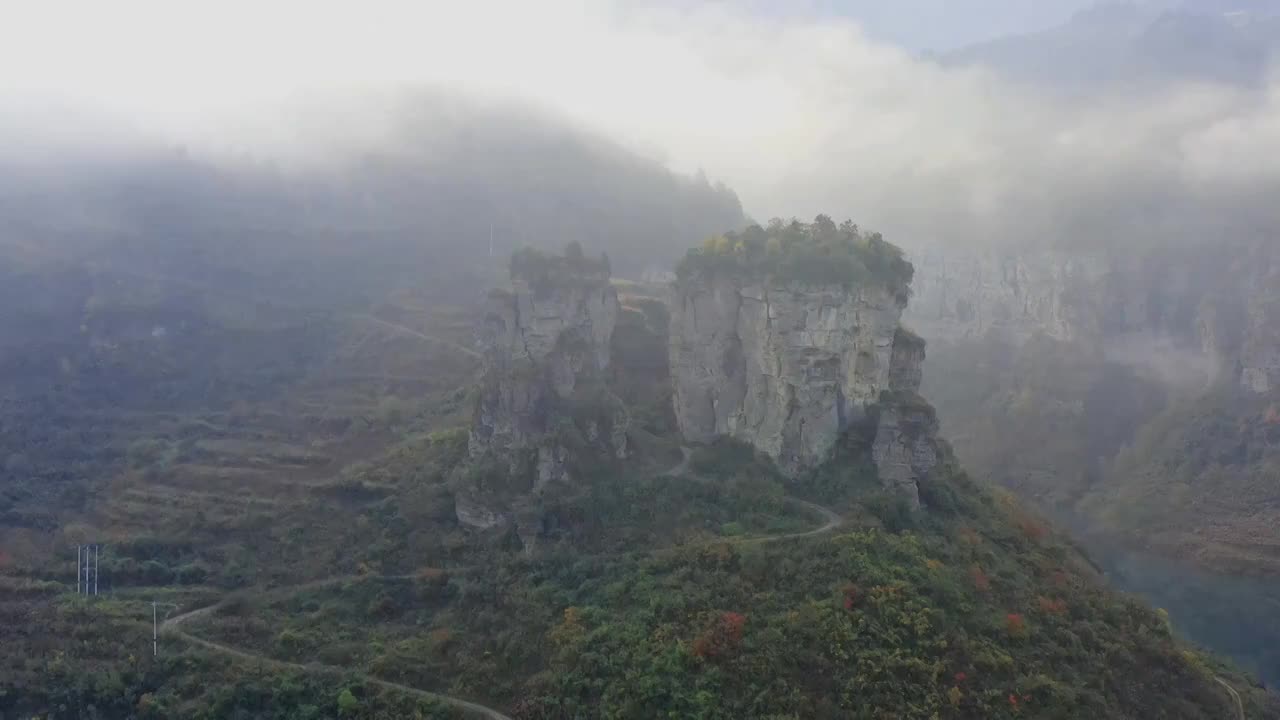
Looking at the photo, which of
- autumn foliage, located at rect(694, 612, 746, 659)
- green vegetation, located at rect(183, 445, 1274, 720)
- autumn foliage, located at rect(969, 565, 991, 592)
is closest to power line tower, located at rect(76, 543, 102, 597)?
green vegetation, located at rect(183, 445, 1274, 720)

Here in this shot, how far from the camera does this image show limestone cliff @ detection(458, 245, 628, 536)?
33.2 m

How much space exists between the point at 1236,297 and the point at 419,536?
3004 inches

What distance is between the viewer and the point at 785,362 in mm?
32969

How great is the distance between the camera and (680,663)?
22.7m

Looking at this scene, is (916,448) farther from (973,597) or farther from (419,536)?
(419,536)

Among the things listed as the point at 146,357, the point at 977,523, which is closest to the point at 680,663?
the point at 977,523

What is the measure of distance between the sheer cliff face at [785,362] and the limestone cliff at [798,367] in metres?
0.04

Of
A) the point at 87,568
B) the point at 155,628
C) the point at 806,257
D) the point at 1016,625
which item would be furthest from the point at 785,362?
the point at 87,568

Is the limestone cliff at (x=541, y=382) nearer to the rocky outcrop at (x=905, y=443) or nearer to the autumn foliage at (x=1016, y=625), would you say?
the rocky outcrop at (x=905, y=443)

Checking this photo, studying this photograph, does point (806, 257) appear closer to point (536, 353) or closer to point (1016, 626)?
point (536, 353)

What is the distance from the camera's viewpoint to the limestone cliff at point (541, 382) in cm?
3316

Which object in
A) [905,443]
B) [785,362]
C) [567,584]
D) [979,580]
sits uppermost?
[785,362]

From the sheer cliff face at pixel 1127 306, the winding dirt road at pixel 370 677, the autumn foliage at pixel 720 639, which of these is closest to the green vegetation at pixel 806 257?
the winding dirt road at pixel 370 677

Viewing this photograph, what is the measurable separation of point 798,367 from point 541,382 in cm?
1035
